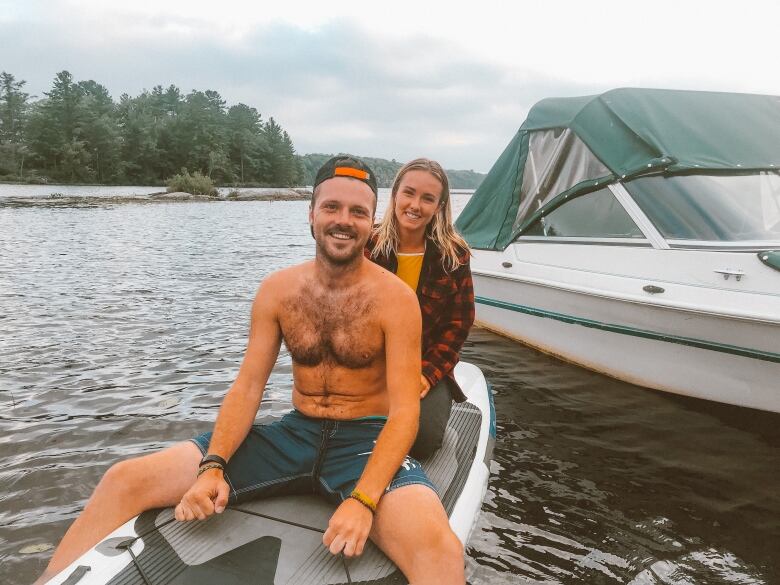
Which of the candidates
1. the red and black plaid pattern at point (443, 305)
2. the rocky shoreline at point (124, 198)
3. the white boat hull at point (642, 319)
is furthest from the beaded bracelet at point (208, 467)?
the rocky shoreline at point (124, 198)

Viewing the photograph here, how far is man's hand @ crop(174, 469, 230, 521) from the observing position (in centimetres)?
237

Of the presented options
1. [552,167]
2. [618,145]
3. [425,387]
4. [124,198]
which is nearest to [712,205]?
[618,145]

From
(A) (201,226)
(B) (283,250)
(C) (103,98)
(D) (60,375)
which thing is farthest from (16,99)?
(D) (60,375)

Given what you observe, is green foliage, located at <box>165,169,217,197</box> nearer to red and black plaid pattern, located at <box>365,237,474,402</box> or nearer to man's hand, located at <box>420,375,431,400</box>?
red and black plaid pattern, located at <box>365,237,474,402</box>

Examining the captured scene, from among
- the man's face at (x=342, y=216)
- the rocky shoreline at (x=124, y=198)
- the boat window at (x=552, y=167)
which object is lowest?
the rocky shoreline at (x=124, y=198)

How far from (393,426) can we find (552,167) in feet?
17.4

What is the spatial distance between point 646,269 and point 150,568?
4.85 metres

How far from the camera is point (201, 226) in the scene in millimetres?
28625

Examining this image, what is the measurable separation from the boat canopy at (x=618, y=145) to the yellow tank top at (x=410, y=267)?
10.4 feet

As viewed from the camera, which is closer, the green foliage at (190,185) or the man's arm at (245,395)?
the man's arm at (245,395)

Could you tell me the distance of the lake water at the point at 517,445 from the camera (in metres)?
3.52

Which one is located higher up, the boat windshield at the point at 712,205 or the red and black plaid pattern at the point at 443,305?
the boat windshield at the point at 712,205

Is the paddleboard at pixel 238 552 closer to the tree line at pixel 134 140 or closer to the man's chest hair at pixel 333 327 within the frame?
the man's chest hair at pixel 333 327

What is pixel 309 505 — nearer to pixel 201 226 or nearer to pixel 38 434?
pixel 38 434
